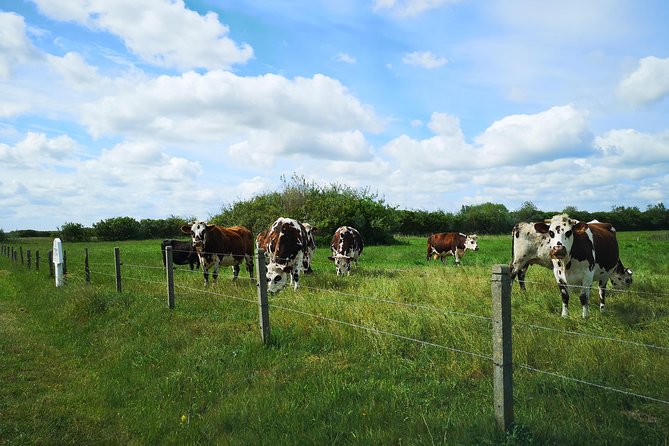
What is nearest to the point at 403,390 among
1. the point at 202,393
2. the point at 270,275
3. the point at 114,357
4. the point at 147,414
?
the point at 202,393

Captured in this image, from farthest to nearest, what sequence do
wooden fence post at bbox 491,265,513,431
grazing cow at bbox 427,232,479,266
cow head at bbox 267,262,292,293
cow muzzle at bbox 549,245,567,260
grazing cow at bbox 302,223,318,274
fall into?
1. grazing cow at bbox 427,232,479,266
2. grazing cow at bbox 302,223,318,274
3. cow head at bbox 267,262,292,293
4. cow muzzle at bbox 549,245,567,260
5. wooden fence post at bbox 491,265,513,431

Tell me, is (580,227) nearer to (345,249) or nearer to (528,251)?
(528,251)

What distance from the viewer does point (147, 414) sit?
5.23m

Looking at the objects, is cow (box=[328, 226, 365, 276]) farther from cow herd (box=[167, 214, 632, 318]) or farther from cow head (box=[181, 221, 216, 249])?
cow head (box=[181, 221, 216, 249])

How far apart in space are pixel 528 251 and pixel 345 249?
23.9 ft

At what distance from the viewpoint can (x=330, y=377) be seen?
18.2 ft

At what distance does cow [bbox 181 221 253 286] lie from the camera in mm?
14320

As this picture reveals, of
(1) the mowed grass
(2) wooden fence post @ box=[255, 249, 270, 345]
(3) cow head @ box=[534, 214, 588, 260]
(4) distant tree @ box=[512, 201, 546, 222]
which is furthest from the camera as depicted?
(4) distant tree @ box=[512, 201, 546, 222]

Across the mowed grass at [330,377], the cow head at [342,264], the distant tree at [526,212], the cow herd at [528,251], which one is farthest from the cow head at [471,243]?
the distant tree at [526,212]

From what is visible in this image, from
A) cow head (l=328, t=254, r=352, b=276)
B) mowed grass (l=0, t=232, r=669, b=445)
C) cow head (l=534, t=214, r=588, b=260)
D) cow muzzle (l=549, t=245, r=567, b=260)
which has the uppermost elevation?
cow head (l=534, t=214, r=588, b=260)

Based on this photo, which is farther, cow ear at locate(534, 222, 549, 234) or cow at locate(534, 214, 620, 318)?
cow ear at locate(534, 222, 549, 234)

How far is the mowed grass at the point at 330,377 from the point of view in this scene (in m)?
4.33

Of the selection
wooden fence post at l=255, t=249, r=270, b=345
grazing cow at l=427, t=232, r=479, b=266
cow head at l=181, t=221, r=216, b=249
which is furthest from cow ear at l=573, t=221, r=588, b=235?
grazing cow at l=427, t=232, r=479, b=266

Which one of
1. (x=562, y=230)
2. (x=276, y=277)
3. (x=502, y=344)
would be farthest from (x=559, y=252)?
(x=276, y=277)
